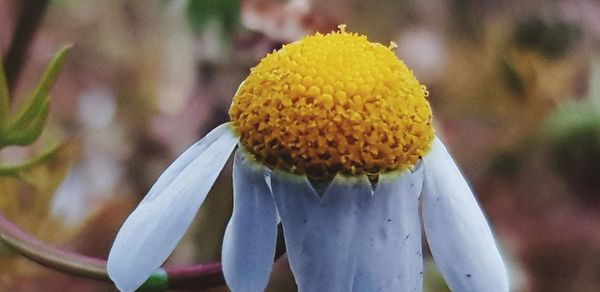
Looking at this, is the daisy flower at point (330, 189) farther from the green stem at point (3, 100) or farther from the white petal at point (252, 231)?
the green stem at point (3, 100)

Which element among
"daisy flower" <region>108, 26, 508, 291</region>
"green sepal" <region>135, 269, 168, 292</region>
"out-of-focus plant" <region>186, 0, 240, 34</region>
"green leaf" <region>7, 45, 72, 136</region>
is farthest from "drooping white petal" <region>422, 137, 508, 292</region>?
"out-of-focus plant" <region>186, 0, 240, 34</region>

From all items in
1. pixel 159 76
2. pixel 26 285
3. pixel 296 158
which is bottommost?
pixel 26 285

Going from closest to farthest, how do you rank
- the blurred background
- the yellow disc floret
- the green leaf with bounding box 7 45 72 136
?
the yellow disc floret, the green leaf with bounding box 7 45 72 136, the blurred background

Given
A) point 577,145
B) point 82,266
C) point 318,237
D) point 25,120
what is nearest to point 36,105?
point 25,120

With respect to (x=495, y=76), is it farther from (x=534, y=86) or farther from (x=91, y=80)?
(x=91, y=80)

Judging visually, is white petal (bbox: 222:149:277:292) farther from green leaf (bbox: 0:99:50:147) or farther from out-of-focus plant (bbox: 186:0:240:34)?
out-of-focus plant (bbox: 186:0:240:34)

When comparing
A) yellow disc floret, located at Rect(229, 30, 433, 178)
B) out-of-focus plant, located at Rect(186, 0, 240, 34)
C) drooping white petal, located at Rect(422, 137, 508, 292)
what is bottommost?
out-of-focus plant, located at Rect(186, 0, 240, 34)

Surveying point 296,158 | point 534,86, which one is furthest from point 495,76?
point 296,158

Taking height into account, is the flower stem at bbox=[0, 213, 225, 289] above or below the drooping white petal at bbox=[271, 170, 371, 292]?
below
